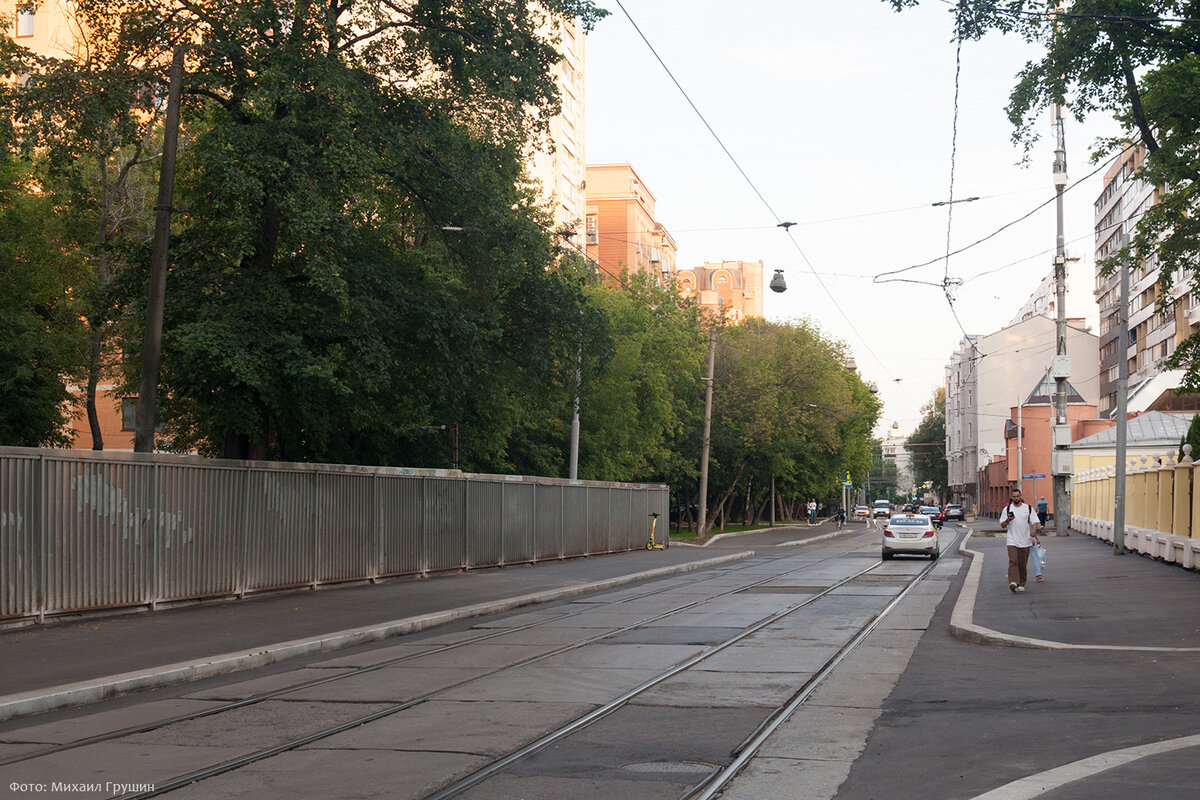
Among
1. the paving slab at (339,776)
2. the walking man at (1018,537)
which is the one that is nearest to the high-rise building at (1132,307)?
the walking man at (1018,537)

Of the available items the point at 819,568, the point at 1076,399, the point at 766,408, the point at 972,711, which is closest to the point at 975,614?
the point at 972,711

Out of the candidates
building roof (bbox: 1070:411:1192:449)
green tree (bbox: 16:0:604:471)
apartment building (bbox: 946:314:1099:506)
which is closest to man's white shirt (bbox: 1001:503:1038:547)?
green tree (bbox: 16:0:604:471)

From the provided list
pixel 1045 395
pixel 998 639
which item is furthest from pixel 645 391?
pixel 1045 395

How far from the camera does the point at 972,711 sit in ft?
29.9

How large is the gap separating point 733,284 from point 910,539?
123 m

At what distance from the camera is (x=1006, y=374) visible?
11644 centimetres

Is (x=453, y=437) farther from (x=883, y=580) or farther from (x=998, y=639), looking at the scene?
(x=998, y=639)

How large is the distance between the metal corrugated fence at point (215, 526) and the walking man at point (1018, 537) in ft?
38.5

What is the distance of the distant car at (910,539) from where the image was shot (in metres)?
35.8

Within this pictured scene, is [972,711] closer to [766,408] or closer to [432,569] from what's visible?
[432,569]

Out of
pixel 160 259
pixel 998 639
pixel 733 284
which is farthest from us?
pixel 733 284

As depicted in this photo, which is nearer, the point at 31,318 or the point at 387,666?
the point at 387,666

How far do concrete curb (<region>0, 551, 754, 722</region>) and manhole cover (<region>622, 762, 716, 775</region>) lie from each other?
5106 millimetres

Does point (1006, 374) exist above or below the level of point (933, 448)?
above
